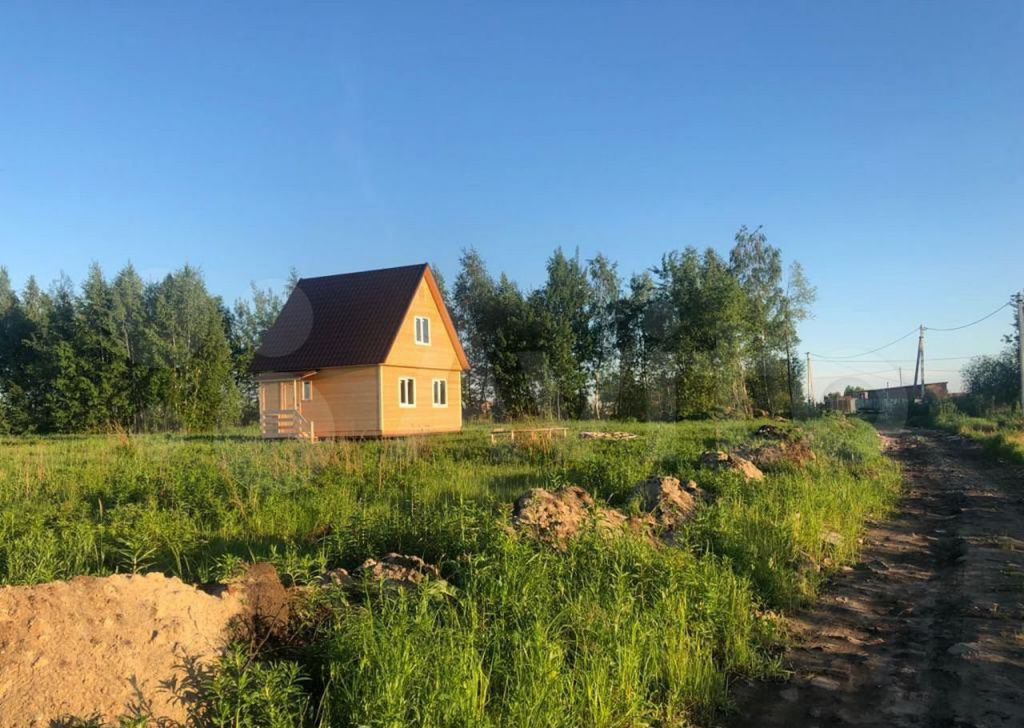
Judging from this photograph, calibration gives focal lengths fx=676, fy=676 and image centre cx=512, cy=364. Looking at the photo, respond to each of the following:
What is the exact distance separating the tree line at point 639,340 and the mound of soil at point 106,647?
31.6 meters

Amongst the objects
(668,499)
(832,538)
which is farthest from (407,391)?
(832,538)

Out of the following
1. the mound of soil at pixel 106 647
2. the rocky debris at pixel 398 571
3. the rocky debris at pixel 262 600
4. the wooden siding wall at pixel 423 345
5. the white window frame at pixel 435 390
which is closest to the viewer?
the mound of soil at pixel 106 647

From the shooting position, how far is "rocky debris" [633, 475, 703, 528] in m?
7.76

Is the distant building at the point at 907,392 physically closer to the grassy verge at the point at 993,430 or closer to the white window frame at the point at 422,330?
the grassy verge at the point at 993,430

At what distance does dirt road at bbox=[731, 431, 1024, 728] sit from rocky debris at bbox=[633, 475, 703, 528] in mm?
1718

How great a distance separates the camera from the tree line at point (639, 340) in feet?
124

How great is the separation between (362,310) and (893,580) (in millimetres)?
22439

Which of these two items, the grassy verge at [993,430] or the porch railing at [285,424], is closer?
the grassy verge at [993,430]

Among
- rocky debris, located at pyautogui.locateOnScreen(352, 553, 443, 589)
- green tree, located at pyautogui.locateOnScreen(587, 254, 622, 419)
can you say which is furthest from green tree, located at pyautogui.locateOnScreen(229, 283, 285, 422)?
rocky debris, located at pyautogui.locateOnScreen(352, 553, 443, 589)

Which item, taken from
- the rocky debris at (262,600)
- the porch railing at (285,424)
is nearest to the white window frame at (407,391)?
the porch railing at (285,424)

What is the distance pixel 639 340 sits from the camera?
4206 centimetres

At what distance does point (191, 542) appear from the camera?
6637 mm

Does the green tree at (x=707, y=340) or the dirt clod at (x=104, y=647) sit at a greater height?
the green tree at (x=707, y=340)

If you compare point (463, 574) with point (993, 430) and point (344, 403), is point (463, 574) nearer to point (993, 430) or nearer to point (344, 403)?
point (344, 403)
